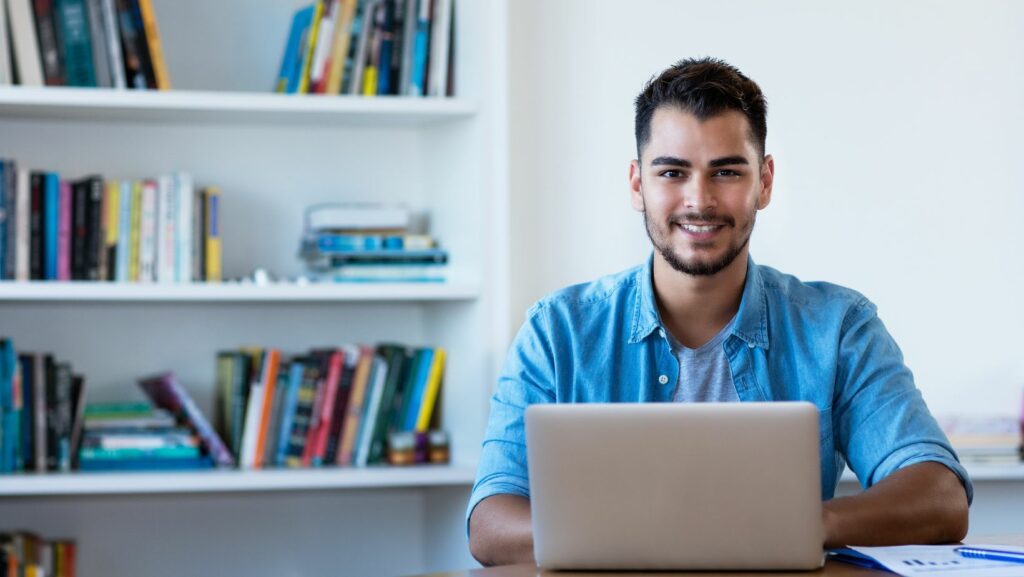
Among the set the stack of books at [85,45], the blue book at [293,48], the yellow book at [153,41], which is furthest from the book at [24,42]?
the blue book at [293,48]

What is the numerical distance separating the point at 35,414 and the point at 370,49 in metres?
1.02

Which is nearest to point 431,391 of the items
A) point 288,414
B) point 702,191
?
point 288,414

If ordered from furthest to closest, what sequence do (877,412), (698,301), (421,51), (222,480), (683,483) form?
(421,51), (222,480), (698,301), (877,412), (683,483)

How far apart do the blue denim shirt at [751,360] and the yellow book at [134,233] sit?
111 cm

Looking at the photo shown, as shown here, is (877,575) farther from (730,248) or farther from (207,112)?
(207,112)

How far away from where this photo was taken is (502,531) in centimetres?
159

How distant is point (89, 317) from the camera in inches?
115

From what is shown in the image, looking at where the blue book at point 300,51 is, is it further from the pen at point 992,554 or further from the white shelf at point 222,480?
the pen at point 992,554

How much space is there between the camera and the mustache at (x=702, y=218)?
184 cm

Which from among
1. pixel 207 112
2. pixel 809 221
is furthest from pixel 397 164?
pixel 809 221

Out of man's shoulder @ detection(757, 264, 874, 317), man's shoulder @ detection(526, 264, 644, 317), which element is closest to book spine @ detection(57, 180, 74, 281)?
man's shoulder @ detection(526, 264, 644, 317)

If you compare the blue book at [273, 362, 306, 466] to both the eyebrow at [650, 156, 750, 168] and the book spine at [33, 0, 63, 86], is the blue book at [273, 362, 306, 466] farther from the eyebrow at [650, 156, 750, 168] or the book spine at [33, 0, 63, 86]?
the eyebrow at [650, 156, 750, 168]

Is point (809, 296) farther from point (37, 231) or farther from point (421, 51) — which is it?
point (37, 231)

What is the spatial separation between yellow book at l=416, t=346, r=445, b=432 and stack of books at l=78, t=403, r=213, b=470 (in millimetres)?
449
